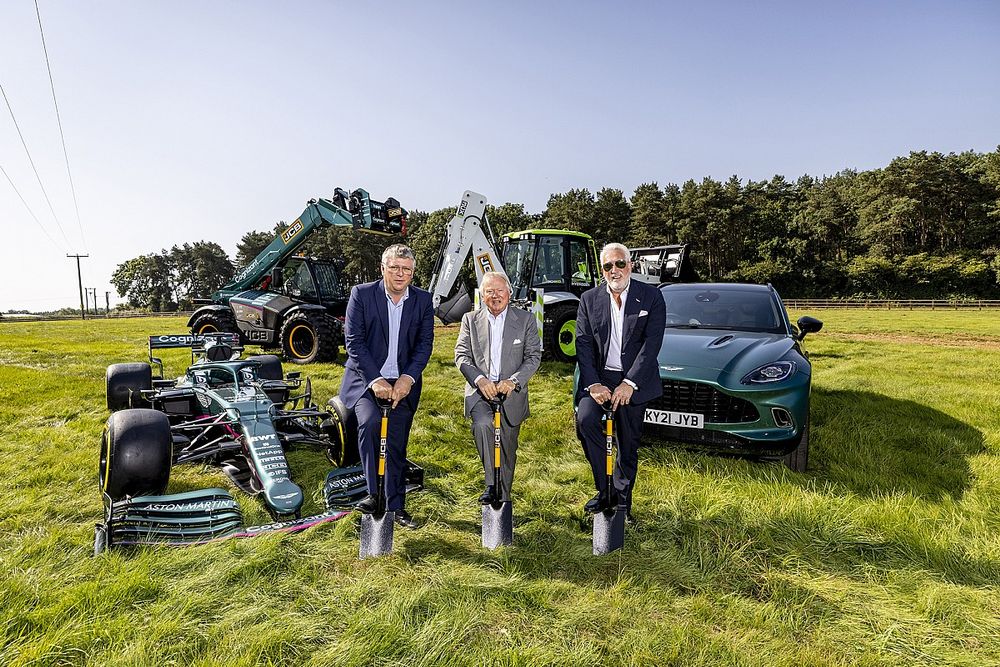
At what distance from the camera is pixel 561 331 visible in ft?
31.9

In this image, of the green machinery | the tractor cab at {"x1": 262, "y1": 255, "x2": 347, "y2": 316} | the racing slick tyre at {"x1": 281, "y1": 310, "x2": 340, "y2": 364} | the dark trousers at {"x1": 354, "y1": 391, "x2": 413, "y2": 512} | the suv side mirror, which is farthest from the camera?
the tractor cab at {"x1": 262, "y1": 255, "x2": 347, "y2": 316}

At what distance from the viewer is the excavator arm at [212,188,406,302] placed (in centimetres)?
1084

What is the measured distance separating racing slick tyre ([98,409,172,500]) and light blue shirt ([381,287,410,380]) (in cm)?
154

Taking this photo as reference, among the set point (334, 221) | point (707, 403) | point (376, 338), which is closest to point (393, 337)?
point (376, 338)

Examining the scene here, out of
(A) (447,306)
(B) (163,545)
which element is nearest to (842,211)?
(A) (447,306)

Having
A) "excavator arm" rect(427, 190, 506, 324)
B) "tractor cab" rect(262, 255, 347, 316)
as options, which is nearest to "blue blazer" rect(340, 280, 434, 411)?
"excavator arm" rect(427, 190, 506, 324)

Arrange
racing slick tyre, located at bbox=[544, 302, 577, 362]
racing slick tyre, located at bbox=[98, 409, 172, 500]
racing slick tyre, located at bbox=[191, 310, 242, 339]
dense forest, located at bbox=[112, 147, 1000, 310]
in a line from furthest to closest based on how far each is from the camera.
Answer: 1. dense forest, located at bbox=[112, 147, 1000, 310]
2. racing slick tyre, located at bbox=[191, 310, 242, 339]
3. racing slick tyre, located at bbox=[544, 302, 577, 362]
4. racing slick tyre, located at bbox=[98, 409, 172, 500]

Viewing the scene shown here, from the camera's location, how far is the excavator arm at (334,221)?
10.8 metres

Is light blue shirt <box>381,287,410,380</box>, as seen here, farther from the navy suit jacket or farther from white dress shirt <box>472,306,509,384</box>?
the navy suit jacket

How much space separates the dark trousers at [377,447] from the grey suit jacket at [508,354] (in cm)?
47

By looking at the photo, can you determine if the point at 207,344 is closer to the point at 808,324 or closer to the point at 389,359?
the point at 389,359

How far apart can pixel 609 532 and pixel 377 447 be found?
4.86ft

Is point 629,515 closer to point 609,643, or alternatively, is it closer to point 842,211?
point 609,643

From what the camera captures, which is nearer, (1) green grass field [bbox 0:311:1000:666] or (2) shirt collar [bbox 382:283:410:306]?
(1) green grass field [bbox 0:311:1000:666]
